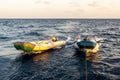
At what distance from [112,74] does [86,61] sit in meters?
6.46

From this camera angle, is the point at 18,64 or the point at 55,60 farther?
the point at 55,60

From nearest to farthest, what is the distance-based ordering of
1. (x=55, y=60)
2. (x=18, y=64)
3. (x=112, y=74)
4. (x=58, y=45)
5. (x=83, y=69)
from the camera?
(x=112, y=74) → (x=83, y=69) → (x=18, y=64) → (x=55, y=60) → (x=58, y=45)

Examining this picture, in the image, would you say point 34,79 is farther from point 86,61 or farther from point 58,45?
point 58,45

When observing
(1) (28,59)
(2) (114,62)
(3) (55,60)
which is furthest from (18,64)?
(2) (114,62)

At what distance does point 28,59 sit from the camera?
31141 millimetres

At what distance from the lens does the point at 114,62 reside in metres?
29.4

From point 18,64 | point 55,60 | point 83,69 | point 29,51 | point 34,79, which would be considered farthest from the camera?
point 29,51

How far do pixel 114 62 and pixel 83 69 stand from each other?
6051 mm

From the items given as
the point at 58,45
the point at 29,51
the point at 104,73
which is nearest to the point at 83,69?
the point at 104,73

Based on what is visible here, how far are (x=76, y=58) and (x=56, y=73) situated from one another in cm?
826

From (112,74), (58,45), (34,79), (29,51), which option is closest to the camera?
(34,79)

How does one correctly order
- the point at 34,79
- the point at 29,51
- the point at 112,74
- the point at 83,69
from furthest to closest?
the point at 29,51, the point at 83,69, the point at 112,74, the point at 34,79

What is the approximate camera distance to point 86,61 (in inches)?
1165

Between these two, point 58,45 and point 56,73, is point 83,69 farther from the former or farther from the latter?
point 58,45
